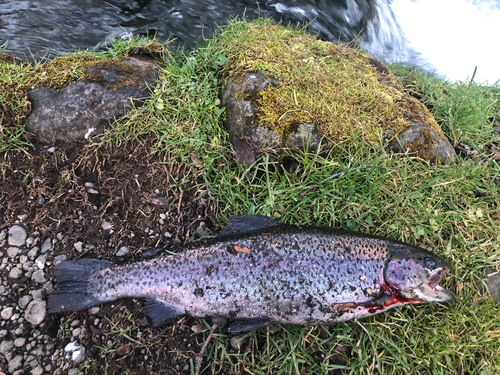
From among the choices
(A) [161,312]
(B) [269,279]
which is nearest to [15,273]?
(A) [161,312]

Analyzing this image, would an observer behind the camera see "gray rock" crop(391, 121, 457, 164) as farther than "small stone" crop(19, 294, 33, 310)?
Yes

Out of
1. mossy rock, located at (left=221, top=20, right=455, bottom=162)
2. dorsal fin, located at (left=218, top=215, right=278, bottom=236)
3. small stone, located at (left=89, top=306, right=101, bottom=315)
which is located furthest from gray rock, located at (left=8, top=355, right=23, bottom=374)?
mossy rock, located at (left=221, top=20, right=455, bottom=162)

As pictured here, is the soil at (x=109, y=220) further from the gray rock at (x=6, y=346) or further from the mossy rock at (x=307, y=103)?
the mossy rock at (x=307, y=103)

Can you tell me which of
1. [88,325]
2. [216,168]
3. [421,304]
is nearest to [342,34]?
[216,168]

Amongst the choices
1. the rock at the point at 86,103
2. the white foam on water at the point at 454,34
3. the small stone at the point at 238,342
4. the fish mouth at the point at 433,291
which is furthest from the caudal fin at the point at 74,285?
the white foam on water at the point at 454,34

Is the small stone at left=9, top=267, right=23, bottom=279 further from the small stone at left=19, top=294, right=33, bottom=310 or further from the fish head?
the fish head

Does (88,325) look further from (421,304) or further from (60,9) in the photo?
(60,9)

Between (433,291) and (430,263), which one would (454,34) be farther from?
(433,291)
